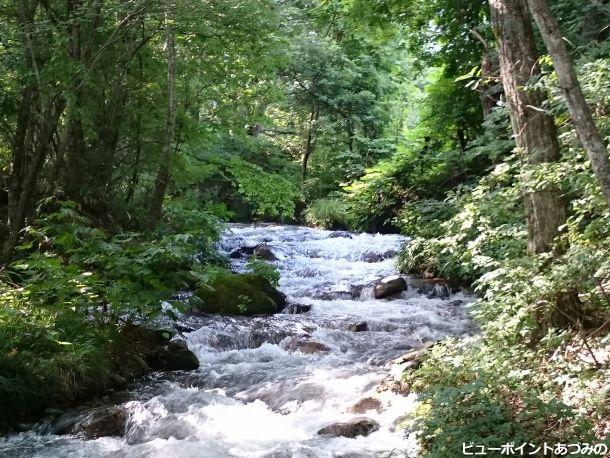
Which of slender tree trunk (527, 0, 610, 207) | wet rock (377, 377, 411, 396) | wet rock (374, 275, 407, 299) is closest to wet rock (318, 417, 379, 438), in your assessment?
wet rock (377, 377, 411, 396)

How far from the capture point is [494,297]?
5535 millimetres

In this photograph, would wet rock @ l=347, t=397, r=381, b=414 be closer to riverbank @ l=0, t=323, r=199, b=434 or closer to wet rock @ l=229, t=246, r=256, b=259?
riverbank @ l=0, t=323, r=199, b=434

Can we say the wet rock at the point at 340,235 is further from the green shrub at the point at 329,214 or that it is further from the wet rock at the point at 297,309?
the wet rock at the point at 297,309

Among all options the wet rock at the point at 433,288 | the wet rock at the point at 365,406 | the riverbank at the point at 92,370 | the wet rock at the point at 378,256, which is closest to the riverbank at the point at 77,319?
the riverbank at the point at 92,370

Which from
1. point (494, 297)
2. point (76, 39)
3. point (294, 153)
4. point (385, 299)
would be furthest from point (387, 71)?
point (494, 297)

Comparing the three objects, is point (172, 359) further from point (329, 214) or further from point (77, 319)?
point (329, 214)

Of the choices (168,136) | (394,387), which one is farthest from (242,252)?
(394,387)

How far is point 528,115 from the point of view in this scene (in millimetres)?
5426

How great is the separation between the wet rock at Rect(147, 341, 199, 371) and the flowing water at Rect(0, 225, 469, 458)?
168mm

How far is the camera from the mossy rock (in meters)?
9.81

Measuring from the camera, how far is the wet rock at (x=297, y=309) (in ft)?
33.2

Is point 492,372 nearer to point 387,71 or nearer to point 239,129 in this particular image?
point 239,129

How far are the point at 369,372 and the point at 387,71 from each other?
1932 centimetres

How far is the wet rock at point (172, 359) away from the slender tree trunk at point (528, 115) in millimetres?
4343
